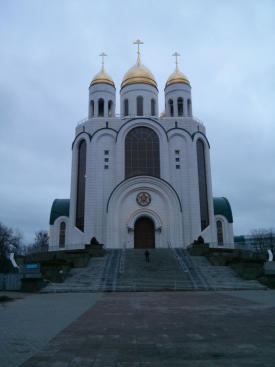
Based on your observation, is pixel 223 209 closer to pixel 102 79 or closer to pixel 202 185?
pixel 202 185

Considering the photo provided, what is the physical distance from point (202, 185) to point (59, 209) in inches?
642

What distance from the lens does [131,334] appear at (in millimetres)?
6453

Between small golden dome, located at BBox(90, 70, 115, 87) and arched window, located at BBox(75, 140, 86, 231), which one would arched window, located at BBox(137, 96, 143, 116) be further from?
arched window, located at BBox(75, 140, 86, 231)

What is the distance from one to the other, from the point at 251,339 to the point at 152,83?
3459 centimetres

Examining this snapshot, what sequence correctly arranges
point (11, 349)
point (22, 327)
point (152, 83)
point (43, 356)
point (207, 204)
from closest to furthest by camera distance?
point (43, 356) → point (11, 349) → point (22, 327) → point (207, 204) → point (152, 83)

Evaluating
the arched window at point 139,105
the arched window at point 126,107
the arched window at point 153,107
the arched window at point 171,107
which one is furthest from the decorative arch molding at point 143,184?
the arched window at point 171,107

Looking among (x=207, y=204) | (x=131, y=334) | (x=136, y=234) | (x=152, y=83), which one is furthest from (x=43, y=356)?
(x=152, y=83)

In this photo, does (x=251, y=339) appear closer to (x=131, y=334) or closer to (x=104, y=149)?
(x=131, y=334)

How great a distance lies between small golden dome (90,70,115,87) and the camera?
3613 centimetres

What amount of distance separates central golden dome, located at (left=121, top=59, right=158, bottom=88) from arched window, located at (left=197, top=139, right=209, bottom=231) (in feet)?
31.1

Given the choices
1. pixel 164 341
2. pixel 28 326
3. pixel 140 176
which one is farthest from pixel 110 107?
pixel 164 341

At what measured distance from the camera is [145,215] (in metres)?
30.6

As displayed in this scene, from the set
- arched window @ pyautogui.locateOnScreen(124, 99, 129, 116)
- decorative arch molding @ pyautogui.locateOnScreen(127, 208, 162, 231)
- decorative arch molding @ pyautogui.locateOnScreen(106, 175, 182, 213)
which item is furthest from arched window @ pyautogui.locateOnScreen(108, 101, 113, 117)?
decorative arch molding @ pyautogui.locateOnScreen(127, 208, 162, 231)

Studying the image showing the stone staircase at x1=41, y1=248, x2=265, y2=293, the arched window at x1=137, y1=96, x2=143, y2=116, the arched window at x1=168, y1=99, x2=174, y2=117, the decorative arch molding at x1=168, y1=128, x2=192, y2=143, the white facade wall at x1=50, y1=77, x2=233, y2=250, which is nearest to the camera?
A: the stone staircase at x1=41, y1=248, x2=265, y2=293
